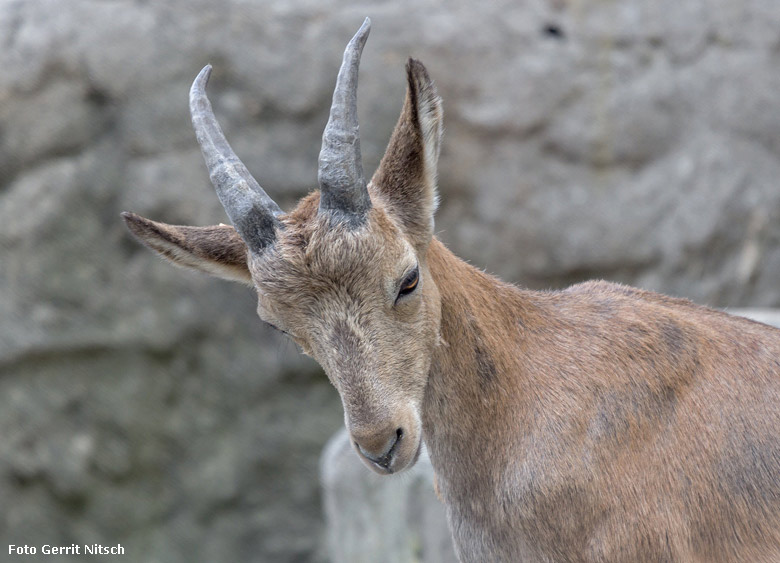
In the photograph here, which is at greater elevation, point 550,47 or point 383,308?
point 383,308

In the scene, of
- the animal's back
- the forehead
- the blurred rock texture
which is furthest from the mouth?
the blurred rock texture

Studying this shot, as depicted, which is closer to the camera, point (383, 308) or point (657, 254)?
point (383, 308)

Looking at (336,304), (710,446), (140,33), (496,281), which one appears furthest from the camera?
(140,33)

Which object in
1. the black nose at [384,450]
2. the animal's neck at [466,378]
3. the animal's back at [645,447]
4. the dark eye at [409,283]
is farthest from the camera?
the animal's neck at [466,378]

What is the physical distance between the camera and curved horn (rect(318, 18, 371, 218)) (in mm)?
3646

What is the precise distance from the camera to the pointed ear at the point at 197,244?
13.3 feet

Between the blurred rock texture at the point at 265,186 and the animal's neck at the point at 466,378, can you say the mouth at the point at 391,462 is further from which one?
the blurred rock texture at the point at 265,186

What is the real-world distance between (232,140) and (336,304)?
556 centimetres

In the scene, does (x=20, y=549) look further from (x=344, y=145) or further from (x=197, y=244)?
(x=344, y=145)

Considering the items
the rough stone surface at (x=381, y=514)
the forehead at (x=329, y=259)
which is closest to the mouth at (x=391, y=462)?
the forehead at (x=329, y=259)

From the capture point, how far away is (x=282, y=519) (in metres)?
9.48

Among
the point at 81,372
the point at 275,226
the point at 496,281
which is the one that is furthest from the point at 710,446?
the point at 81,372

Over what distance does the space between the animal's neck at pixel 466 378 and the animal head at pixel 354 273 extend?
14 centimetres

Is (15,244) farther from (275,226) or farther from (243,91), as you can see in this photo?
(275,226)
